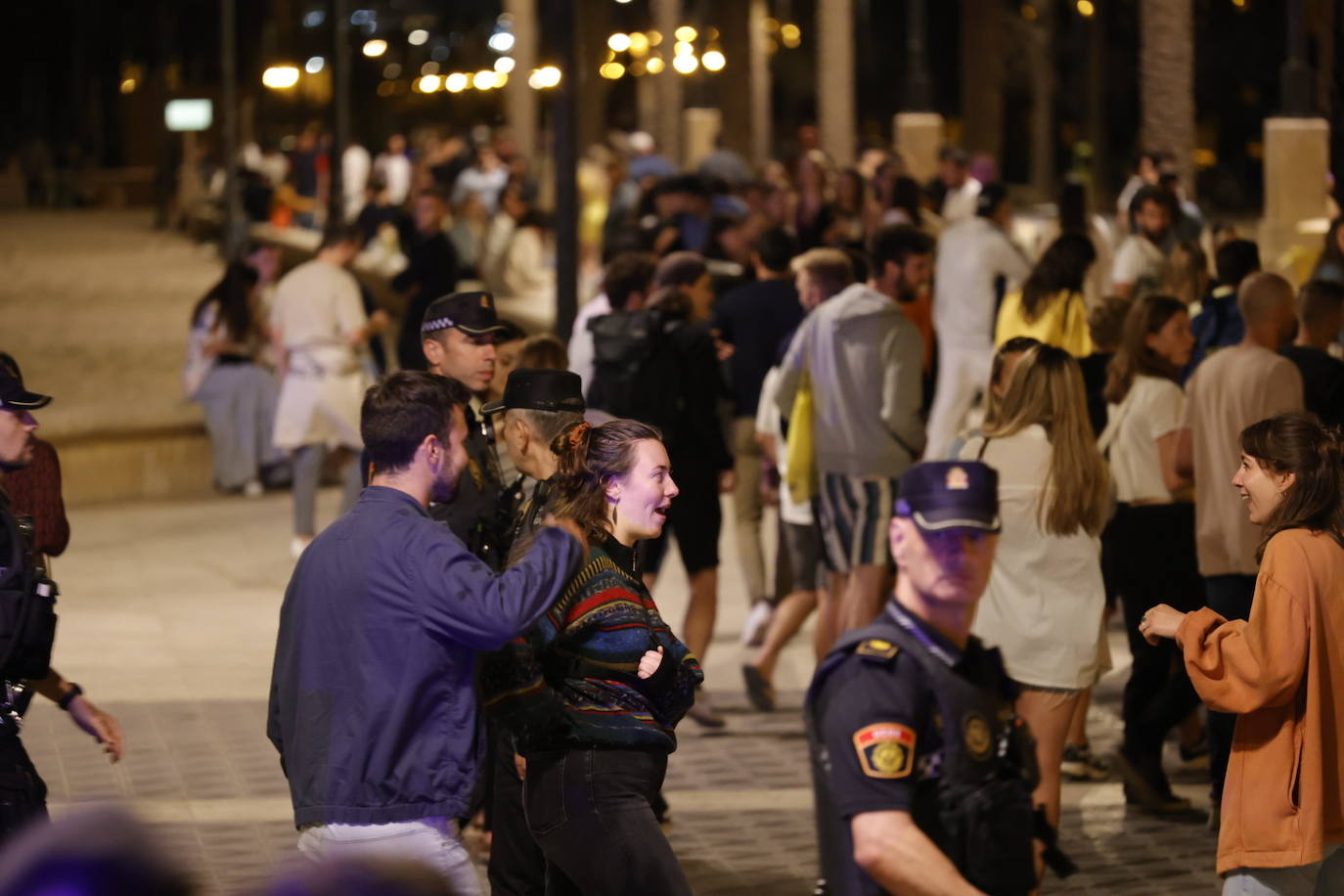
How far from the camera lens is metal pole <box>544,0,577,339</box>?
11.3 m

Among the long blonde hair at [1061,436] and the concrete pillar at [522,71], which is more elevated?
the concrete pillar at [522,71]

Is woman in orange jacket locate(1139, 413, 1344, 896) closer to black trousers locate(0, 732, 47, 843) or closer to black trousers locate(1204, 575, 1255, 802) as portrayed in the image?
black trousers locate(1204, 575, 1255, 802)

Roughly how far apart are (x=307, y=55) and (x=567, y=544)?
8557 cm

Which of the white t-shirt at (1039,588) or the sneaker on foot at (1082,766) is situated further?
the sneaker on foot at (1082,766)

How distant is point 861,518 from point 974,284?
4085mm

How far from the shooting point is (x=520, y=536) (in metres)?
5.43

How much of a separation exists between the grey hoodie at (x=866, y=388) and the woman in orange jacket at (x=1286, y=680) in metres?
4.01

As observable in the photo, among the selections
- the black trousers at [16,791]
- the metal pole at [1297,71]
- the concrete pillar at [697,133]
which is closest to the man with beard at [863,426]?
the black trousers at [16,791]

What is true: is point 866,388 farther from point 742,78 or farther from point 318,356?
point 742,78

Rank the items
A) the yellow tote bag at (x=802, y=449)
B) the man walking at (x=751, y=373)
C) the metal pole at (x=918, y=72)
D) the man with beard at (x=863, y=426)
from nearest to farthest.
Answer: the man with beard at (x=863, y=426)
the yellow tote bag at (x=802, y=449)
the man walking at (x=751, y=373)
the metal pole at (x=918, y=72)

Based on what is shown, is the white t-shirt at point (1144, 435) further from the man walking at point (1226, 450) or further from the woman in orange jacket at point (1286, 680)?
the woman in orange jacket at point (1286, 680)

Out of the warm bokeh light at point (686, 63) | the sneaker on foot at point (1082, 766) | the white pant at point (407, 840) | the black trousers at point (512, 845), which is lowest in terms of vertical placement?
the sneaker on foot at point (1082, 766)

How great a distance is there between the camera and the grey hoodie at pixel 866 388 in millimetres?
9461

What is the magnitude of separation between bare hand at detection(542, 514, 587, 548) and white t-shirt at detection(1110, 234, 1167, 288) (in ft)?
28.0
